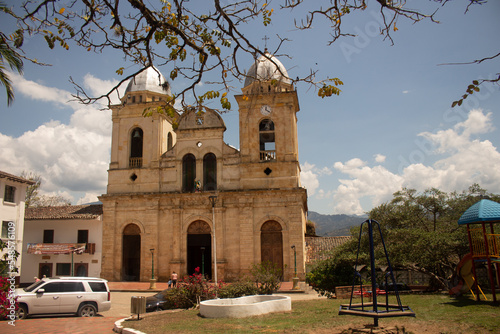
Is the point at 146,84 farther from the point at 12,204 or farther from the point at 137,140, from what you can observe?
the point at 12,204

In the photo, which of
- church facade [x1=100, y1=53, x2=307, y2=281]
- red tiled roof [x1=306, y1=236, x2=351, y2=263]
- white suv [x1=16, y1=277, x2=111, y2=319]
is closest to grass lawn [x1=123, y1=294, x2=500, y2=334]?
white suv [x1=16, y1=277, x2=111, y2=319]

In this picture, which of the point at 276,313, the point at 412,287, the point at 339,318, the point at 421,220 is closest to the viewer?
the point at 339,318

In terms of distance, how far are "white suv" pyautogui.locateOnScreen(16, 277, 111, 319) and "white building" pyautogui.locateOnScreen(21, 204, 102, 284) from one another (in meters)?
15.8

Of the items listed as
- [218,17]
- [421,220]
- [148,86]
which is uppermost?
[148,86]

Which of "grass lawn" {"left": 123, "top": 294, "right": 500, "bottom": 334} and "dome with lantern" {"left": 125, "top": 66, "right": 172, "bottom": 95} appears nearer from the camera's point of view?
"grass lawn" {"left": 123, "top": 294, "right": 500, "bottom": 334}

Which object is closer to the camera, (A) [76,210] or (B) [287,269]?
(B) [287,269]

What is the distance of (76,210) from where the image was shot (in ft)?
106

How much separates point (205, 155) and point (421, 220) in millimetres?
14313

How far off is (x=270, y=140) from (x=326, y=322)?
19931 mm

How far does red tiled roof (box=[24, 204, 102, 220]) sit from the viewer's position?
3057cm

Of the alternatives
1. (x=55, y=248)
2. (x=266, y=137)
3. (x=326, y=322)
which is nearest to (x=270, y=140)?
(x=266, y=137)

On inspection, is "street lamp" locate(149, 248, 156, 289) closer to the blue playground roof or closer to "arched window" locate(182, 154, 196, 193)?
"arched window" locate(182, 154, 196, 193)

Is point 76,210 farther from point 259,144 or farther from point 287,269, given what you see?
point 287,269

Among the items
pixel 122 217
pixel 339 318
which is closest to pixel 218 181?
pixel 122 217
